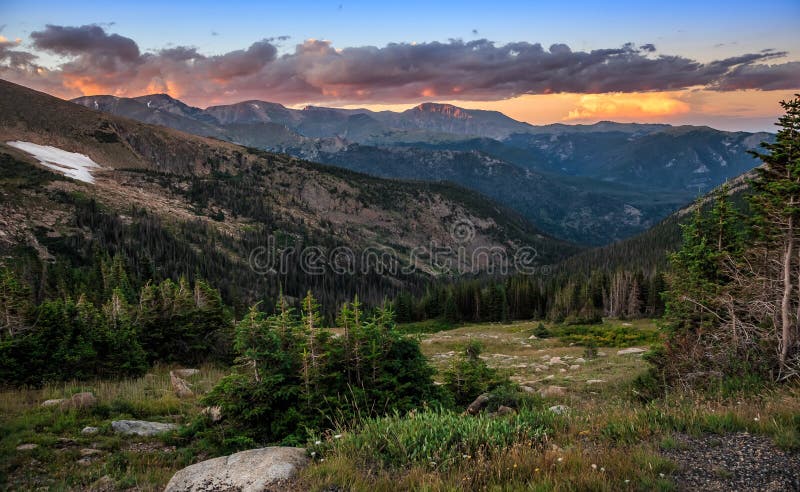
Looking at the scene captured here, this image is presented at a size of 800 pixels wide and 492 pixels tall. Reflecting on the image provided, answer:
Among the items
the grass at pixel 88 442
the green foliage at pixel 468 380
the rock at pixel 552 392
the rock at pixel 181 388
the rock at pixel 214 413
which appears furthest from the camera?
the rock at pixel 552 392

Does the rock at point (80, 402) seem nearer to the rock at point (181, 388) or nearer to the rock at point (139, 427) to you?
the rock at point (139, 427)

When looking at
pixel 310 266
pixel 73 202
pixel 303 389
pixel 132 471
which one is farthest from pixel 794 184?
pixel 73 202

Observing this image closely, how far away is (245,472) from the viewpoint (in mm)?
6879

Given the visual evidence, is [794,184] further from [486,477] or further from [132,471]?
[132,471]

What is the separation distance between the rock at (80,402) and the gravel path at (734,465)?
51.6 feet

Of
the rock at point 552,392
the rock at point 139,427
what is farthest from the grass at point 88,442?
the rock at point 552,392

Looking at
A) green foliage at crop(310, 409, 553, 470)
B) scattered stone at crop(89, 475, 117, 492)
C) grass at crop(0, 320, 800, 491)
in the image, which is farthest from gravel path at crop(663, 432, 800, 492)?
scattered stone at crop(89, 475, 117, 492)

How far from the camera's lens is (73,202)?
15388 cm

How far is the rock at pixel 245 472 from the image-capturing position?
6.52 m

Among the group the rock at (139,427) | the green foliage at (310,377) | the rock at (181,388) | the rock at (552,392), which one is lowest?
the rock at (552,392)

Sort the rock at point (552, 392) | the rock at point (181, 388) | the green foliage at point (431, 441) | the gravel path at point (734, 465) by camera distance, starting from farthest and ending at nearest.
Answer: the rock at point (552, 392) → the rock at point (181, 388) → the green foliage at point (431, 441) → the gravel path at point (734, 465)

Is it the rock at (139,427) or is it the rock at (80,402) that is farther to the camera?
the rock at (80,402)

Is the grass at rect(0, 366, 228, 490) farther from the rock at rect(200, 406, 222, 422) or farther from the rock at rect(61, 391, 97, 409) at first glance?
the rock at rect(200, 406, 222, 422)

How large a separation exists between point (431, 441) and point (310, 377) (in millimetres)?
4252
